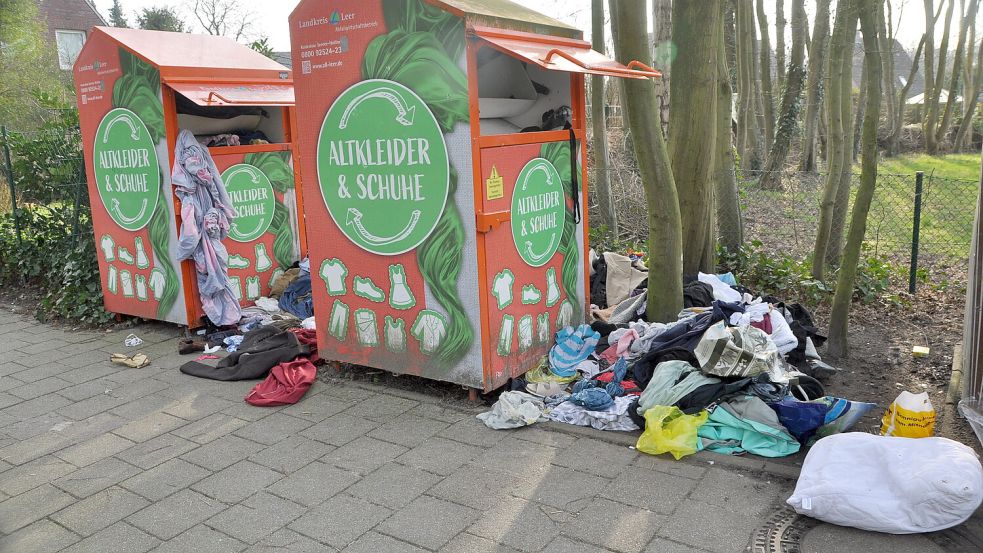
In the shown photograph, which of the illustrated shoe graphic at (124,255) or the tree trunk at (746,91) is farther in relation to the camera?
the tree trunk at (746,91)

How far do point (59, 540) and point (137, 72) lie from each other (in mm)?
4276

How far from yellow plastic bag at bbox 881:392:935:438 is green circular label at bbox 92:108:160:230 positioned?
578 cm

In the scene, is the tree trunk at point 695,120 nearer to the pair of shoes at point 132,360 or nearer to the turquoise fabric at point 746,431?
the turquoise fabric at point 746,431

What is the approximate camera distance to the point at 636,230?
9.41 m

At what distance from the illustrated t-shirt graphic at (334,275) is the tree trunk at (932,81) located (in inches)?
893

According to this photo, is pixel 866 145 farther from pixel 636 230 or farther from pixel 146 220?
pixel 146 220

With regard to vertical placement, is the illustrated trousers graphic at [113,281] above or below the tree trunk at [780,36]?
below

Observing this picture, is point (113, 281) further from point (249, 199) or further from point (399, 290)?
point (399, 290)

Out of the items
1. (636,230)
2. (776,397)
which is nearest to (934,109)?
(636,230)

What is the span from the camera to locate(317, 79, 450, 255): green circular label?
15.2 feet

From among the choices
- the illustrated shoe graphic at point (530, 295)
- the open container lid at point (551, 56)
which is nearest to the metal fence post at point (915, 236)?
the open container lid at point (551, 56)

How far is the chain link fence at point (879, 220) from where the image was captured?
7848mm

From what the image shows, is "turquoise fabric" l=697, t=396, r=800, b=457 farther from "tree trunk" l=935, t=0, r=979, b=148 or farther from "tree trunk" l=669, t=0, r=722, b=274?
"tree trunk" l=935, t=0, r=979, b=148

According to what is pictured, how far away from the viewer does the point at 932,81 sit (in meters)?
24.2
